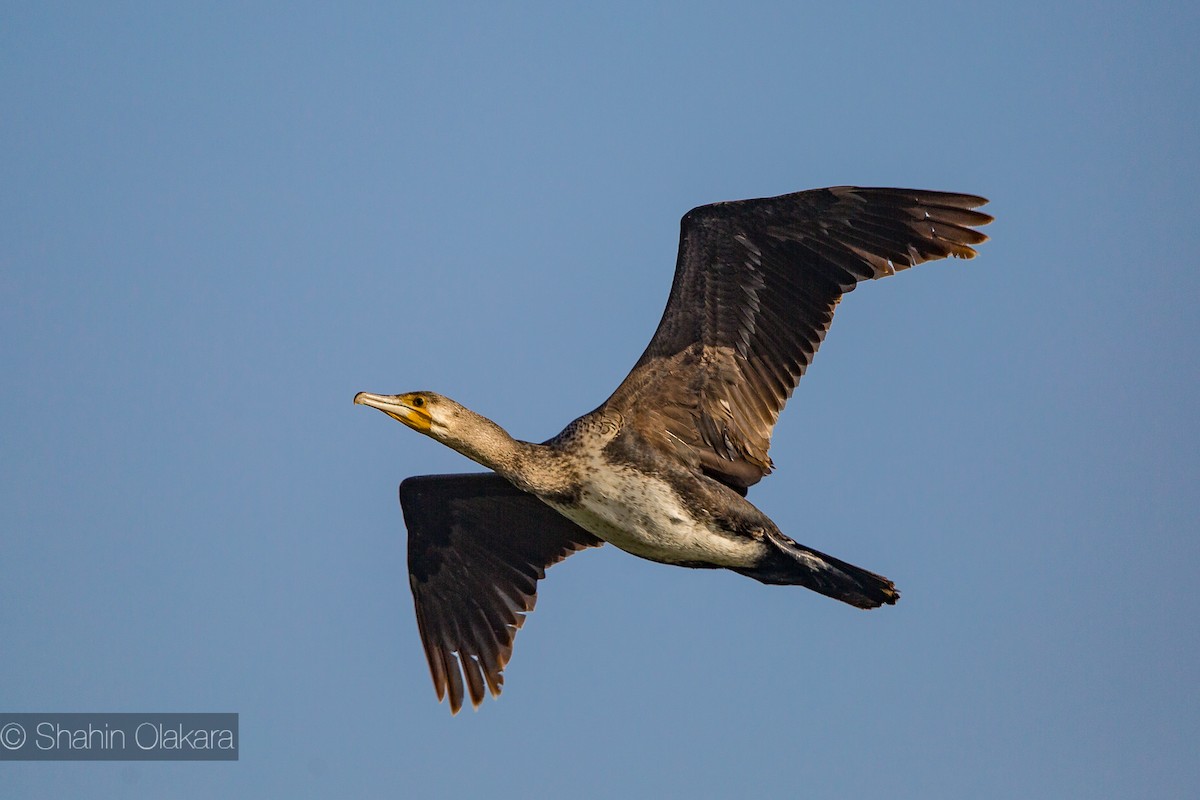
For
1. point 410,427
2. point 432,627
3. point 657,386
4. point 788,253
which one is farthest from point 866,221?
point 432,627

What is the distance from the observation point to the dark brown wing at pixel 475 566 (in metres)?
12.6

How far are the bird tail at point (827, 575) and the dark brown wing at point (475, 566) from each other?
236cm

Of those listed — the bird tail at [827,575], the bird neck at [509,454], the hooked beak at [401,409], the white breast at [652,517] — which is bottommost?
the bird tail at [827,575]

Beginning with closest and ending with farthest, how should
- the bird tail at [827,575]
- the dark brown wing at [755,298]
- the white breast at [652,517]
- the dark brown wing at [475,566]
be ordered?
the bird tail at [827,575]
the white breast at [652,517]
the dark brown wing at [755,298]
the dark brown wing at [475,566]

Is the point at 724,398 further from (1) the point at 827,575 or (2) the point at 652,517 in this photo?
(1) the point at 827,575

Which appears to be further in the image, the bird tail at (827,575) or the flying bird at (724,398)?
the flying bird at (724,398)

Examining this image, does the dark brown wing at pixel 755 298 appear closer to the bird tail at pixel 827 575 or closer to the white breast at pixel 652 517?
the white breast at pixel 652 517

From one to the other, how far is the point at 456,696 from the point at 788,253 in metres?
4.66

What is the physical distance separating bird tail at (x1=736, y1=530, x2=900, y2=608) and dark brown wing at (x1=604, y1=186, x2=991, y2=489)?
73 cm

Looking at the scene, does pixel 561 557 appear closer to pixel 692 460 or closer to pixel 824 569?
pixel 692 460

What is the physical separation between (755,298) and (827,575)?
2067 millimetres

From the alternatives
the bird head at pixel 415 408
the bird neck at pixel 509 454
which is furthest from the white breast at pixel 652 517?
the bird head at pixel 415 408

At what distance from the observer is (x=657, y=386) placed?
11102 mm

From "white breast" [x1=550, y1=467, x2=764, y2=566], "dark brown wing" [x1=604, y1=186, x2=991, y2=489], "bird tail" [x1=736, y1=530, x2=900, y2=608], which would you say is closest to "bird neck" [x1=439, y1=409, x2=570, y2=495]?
"white breast" [x1=550, y1=467, x2=764, y2=566]
